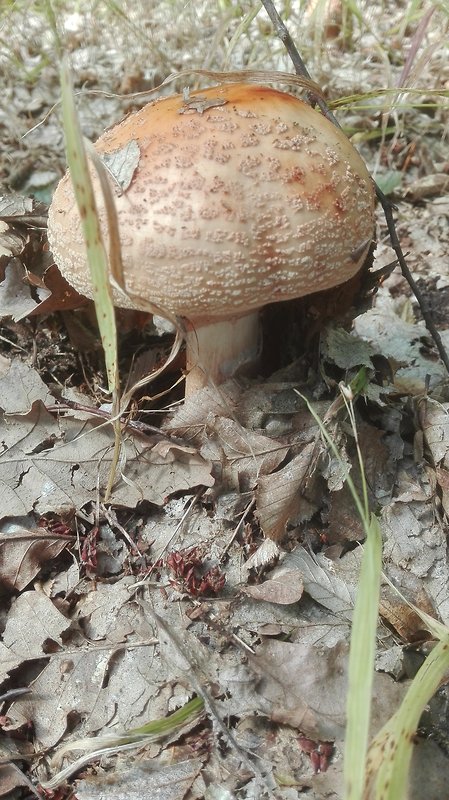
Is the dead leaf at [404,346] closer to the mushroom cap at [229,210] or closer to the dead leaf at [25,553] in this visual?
the mushroom cap at [229,210]

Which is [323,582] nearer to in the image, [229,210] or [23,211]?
[229,210]

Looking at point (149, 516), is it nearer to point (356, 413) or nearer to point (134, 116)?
point (356, 413)

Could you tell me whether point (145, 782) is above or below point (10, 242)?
below

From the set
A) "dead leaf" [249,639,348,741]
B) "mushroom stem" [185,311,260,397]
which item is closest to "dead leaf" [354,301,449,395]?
"mushroom stem" [185,311,260,397]

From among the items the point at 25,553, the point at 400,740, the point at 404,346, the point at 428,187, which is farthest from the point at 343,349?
the point at 428,187

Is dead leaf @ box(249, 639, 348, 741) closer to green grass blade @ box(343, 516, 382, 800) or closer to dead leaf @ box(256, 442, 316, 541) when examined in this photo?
dead leaf @ box(256, 442, 316, 541)

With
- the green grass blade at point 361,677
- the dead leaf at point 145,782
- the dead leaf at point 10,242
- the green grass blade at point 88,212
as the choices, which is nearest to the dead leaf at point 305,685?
the dead leaf at point 145,782

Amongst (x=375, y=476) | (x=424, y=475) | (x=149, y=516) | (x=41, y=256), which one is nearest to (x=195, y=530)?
(x=149, y=516)
